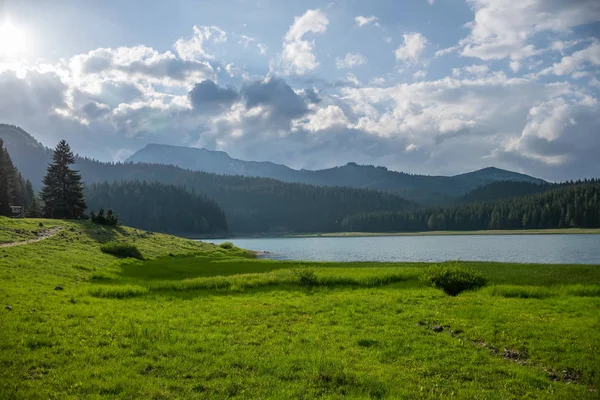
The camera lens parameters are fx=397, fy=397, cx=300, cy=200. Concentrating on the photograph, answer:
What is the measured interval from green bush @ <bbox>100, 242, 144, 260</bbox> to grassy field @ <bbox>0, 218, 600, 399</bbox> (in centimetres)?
3090

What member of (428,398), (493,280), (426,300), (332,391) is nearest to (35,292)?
(332,391)

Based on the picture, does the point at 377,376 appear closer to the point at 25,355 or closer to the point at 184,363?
the point at 184,363

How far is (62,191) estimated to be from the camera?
9681 cm

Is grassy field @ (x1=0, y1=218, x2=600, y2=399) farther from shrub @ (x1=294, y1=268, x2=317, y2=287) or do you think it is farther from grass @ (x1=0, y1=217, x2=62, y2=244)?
grass @ (x1=0, y1=217, x2=62, y2=244)

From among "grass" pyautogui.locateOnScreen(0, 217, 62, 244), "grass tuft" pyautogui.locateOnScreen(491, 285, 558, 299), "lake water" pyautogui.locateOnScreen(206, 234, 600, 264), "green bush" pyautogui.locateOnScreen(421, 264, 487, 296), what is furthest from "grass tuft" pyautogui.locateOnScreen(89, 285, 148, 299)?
"lake water" pyautogui.locateOnScreen(206, 234, 600, 264)

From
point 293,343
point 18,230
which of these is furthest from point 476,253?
point 18,230

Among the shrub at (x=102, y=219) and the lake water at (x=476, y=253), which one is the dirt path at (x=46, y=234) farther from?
the lake water at (x=476, y=253)

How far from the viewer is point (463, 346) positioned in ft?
55.7

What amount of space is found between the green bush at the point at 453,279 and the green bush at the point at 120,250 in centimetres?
4823

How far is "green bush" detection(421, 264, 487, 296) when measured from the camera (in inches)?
1329

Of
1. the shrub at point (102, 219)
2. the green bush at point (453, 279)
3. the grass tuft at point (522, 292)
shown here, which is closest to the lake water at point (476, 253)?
the shrub at point (102, 219)

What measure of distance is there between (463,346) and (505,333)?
3114 millimetres

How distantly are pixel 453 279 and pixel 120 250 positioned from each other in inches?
2037

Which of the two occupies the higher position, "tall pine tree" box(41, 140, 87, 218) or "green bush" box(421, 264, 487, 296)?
"tall pine tree" box(41, 140, 87, 218)
